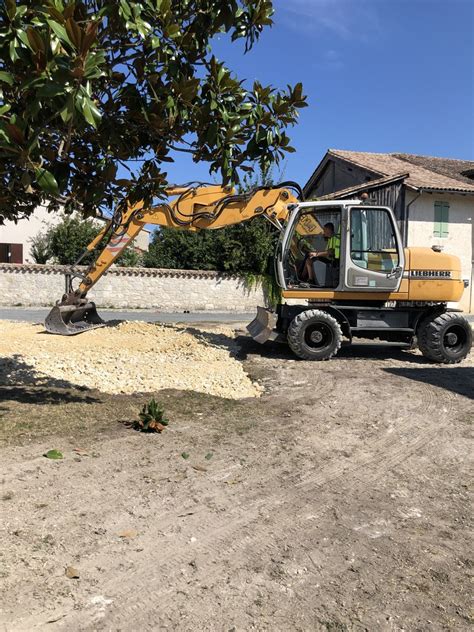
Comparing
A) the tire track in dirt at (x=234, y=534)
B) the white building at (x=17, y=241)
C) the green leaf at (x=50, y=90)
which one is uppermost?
the white building at (x=17, y=241)

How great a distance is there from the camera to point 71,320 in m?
11.5

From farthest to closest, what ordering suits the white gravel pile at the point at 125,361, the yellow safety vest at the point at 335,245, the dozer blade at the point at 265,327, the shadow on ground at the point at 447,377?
the dozer blade at the point at 265,327 → the yellow safety vest at the point at 335,245 → the shadow on ground at the point at 447,377 → the white gravel pile at the point at 125,361

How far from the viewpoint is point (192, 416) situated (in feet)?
20.1

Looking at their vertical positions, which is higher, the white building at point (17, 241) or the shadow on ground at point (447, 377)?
the white building at point (17, 241)

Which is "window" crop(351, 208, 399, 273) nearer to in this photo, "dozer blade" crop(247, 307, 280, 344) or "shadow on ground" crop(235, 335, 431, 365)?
"shadow on ground" crop(235, 335, 431, 365)

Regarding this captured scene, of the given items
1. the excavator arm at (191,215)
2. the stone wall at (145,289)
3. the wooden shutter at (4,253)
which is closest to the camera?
the excavator arm at (191,215)

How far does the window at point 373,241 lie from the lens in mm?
9812

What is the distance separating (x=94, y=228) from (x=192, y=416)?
830 inches

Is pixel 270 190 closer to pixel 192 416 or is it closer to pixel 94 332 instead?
pixel 94 332

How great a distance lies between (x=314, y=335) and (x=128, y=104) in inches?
258

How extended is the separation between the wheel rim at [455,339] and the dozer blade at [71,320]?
284 inches

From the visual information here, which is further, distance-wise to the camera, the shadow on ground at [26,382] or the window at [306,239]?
the window at [306,239]

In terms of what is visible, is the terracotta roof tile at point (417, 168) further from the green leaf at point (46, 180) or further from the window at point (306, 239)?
the green leaf at point (46, 180)

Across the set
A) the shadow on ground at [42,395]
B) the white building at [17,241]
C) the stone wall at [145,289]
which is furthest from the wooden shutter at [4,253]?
the shadow on ground at [42,395]
